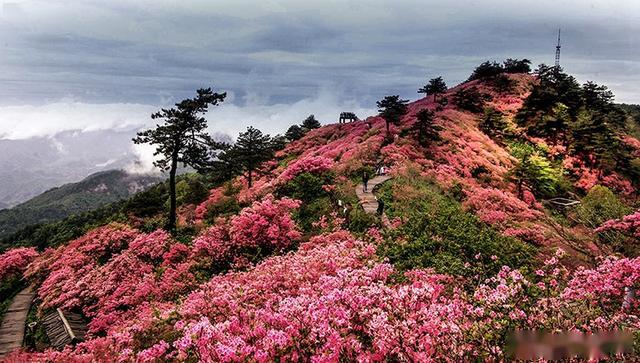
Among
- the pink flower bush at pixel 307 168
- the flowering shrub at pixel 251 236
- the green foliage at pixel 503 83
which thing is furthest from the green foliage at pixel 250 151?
the green foliage at pixel 503 83

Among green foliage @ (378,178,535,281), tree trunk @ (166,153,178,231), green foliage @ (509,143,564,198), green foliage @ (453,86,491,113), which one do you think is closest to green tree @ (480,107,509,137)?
green foliage @ (453,86,491,113)

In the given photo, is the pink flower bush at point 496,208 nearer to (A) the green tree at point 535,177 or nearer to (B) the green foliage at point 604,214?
(B) the green foliage at point 604,214

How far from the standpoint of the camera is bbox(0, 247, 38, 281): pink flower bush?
106 feet

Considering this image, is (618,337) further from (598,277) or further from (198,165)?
(198,165)

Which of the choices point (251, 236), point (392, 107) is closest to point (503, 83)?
point (392, 107)

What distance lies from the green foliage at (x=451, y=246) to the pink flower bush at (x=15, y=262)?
101ft

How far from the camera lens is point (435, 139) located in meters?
37.1

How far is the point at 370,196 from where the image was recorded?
1003 inches

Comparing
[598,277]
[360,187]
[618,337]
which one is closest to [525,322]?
[618,337]

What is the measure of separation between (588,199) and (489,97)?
25.6 m

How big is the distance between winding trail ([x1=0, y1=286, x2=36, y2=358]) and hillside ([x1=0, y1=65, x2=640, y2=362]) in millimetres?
1511

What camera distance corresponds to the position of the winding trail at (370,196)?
22555 mm

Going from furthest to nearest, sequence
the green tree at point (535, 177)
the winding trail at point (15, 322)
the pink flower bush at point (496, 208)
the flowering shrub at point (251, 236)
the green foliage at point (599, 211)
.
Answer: the green tree at point (535, 177)
the green foliage at point (599, 211)
the winding trail at point (15, 322)
the pink flower bush at point (496, 208)
the flowering shrub at point (251, 236)

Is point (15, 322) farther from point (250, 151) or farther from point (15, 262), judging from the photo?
point (250, 151)
